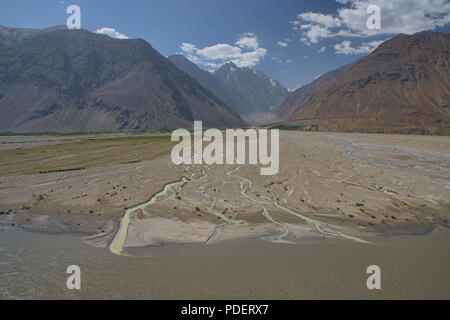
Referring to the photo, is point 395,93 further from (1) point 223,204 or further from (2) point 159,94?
(1) point 223,204

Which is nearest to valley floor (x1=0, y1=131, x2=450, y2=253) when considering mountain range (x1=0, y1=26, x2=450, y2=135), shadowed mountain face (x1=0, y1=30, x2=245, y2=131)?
mountain range (x1=0, y1=26, x2=450, y2=135)

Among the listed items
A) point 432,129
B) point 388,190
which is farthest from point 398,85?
point 388,190

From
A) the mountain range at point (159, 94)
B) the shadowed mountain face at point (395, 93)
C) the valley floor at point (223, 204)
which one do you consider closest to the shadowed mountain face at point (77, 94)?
the mountain range at point (159, 94)

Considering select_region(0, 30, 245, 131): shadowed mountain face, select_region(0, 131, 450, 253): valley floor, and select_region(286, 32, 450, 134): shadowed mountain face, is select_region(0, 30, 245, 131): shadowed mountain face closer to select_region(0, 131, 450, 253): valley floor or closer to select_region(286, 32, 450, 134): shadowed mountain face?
select_region(286, 32, 450, 134): shadowed mountain face

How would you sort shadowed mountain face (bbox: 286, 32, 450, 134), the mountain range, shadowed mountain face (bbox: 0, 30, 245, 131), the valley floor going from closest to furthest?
the valley floor → shadowed mountain face (bbox: 286, 32, 450, 134) → the mountain range → shadowed mountain face (bbox: 0, 30, 245, 131)

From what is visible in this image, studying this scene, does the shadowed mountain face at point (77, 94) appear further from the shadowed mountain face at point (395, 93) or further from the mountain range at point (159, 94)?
the shadowed mountain face at point (395, 93)
